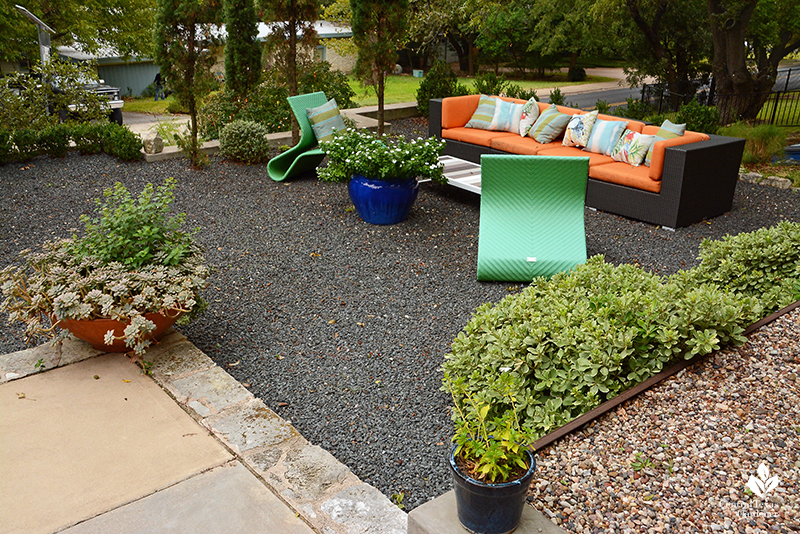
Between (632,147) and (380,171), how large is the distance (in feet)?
8.58

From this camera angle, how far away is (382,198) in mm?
6035

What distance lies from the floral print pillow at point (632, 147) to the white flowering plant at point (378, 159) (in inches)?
75.3

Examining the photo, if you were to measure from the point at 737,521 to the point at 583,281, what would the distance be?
70.1 inches

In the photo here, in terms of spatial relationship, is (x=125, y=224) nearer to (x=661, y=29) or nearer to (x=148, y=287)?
(x=148, y=287)

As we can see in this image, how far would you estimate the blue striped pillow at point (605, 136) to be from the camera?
6.91 metres

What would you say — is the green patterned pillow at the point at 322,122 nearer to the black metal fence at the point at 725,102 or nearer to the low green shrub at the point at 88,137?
the low green shrub at the point at 88,137

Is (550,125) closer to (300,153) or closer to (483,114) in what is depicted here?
(483,114)

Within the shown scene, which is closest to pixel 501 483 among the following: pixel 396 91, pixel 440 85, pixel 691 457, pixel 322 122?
pixel 691 457

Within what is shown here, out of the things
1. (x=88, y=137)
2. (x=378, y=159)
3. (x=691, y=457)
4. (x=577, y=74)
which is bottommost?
(x=691, y=457)

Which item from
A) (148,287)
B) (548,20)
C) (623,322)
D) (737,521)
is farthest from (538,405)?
(548,20)

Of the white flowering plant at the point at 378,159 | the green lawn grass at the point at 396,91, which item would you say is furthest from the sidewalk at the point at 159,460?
the green lawn grass at the point at 396,91

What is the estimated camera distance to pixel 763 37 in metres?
14.0

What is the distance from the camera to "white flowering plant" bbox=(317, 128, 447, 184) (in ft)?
19.3

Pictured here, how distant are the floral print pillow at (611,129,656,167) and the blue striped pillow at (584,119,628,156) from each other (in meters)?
0.08
